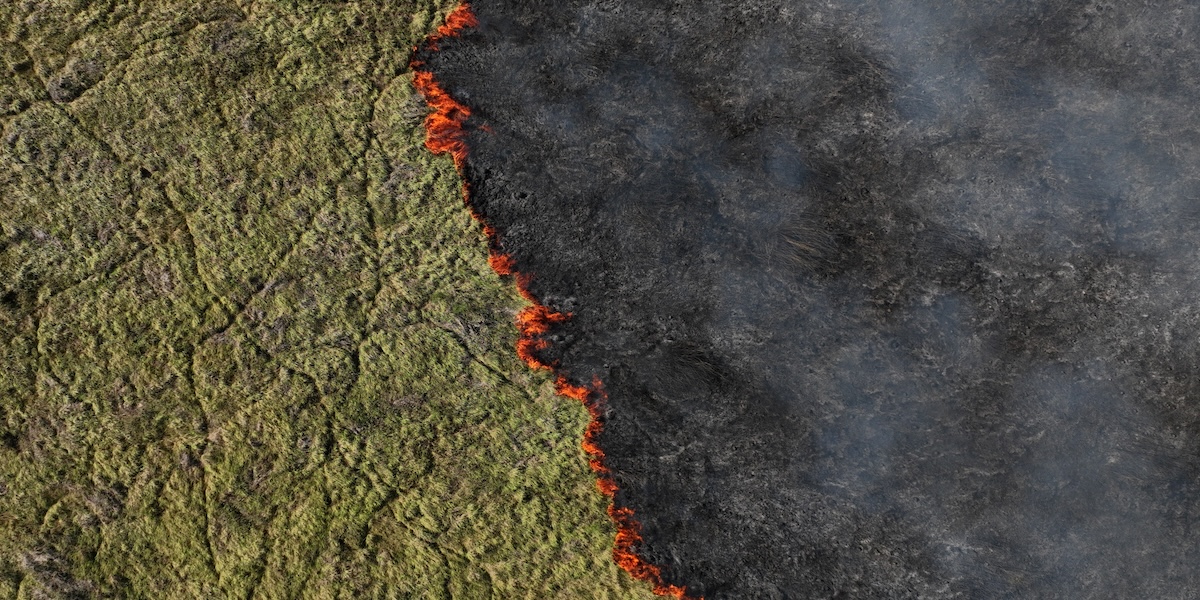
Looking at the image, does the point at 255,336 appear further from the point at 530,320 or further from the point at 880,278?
the point at 880,278

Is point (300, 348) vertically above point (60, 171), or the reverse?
point (60, 171)

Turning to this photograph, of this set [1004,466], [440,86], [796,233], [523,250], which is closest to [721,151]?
[796,233]

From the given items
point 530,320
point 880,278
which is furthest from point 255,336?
point 880,278

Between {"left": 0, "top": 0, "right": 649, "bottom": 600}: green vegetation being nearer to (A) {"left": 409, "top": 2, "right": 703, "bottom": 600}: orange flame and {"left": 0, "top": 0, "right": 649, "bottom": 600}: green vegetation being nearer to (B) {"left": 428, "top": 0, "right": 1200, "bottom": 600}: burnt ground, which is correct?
(A) {"left": 409, "top": 2, "right": 703, "bottom": 600}: orange flame

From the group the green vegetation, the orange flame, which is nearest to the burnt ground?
the orange flame

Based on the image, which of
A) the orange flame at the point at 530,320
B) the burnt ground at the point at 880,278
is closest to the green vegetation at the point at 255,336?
the orange flame at the point at 530,320

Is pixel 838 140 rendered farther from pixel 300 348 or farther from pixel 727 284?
pixel 300 348
